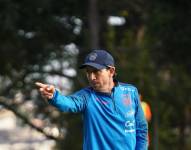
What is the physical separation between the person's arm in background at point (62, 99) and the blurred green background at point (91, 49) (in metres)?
10.9

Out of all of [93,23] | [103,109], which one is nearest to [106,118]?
[103,109]

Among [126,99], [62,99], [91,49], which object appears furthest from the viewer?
[91,49]

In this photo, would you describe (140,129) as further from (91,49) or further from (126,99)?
(91,49)

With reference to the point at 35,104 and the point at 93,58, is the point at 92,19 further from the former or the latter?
the point at 93,58

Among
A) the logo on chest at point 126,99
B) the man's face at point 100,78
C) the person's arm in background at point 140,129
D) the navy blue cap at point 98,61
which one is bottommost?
the person's arm in background at point 140,129

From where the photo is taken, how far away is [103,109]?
5.76 metres

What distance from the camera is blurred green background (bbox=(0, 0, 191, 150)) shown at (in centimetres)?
1738

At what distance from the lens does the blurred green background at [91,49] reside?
57.0 ft

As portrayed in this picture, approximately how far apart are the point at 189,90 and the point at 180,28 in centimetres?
587

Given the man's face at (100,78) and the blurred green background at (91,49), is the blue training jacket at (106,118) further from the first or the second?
the blurred green background at (91,49)

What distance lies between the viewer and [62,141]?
20984 mm

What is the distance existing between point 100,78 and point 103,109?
0.83ft

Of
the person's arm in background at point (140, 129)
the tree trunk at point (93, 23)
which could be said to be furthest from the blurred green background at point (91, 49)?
the person's arm in background at point (140, 129)

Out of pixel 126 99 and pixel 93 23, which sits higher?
pixel 93 23
